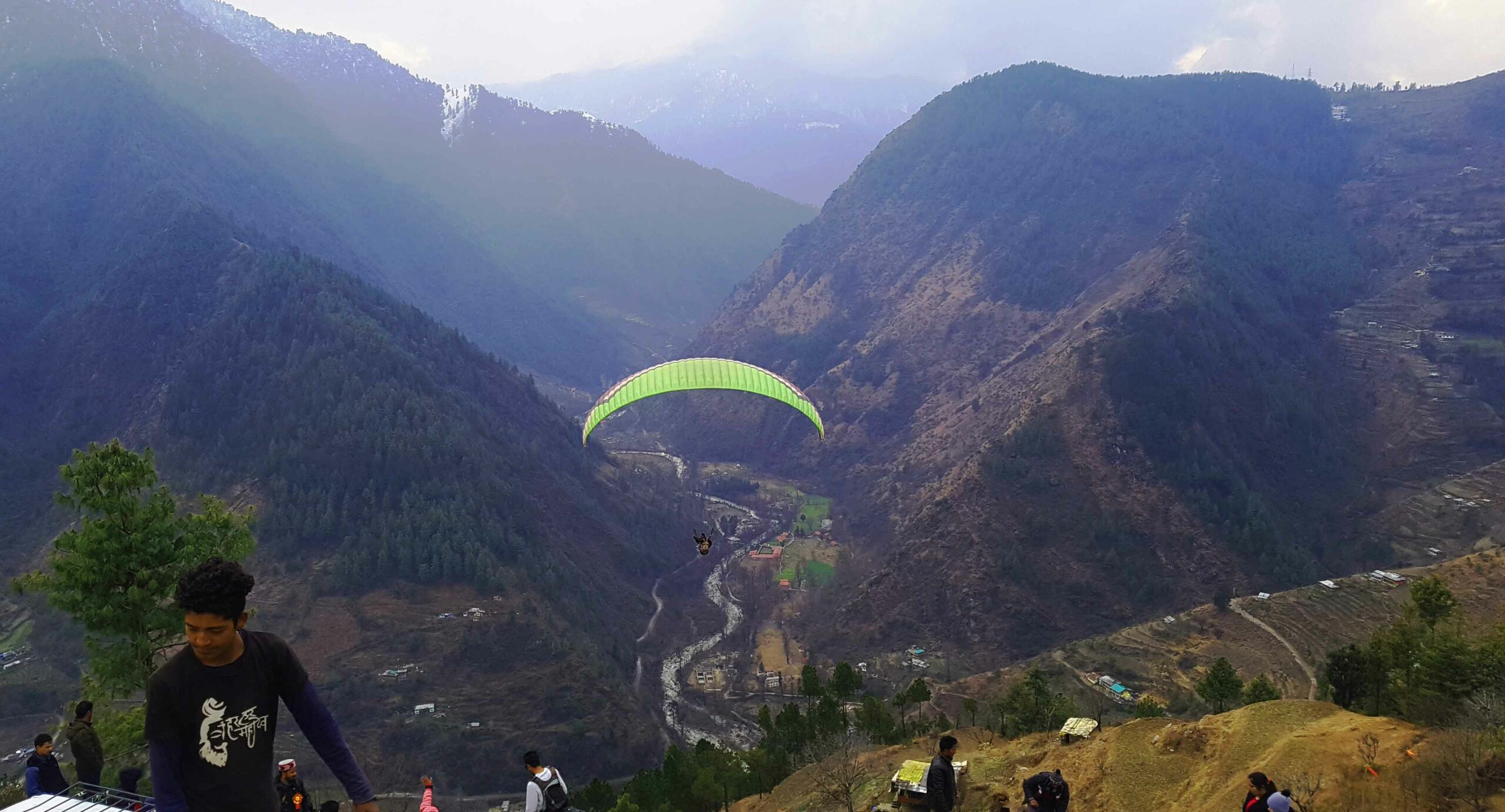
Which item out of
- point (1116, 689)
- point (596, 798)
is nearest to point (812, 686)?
point (596, 798)

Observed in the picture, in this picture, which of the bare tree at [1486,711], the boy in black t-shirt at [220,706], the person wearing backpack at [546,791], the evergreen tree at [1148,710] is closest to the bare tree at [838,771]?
the person wearing backpack at [546,791]

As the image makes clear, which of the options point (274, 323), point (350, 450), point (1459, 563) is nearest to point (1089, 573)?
point (1459, 563)

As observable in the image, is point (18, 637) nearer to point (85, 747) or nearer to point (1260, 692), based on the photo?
point (85, 747)

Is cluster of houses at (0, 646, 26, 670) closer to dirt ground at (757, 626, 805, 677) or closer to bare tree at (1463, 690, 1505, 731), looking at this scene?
dirt ground at (757, 626, 805, 677)

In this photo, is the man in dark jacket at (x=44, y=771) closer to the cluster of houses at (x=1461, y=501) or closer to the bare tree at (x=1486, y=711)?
the bare tree at (x=1486, y=711)

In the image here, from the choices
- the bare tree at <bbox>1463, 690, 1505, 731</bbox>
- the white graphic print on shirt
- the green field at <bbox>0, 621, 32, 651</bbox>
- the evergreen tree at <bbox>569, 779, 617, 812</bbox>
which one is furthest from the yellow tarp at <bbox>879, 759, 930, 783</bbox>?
the green field at <bbox>0, 621, 32, 651</bbox>

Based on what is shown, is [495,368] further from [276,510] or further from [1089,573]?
[1089,573]
